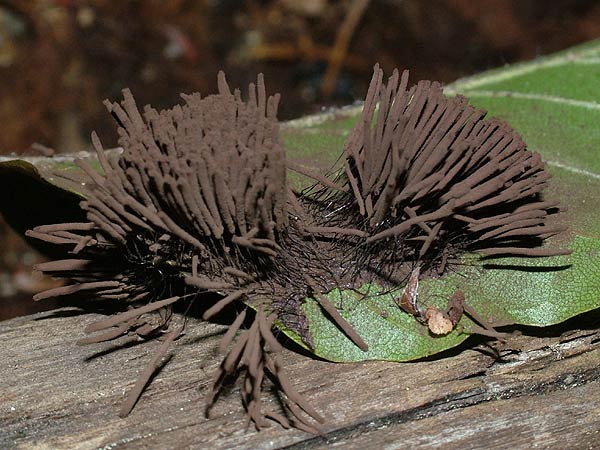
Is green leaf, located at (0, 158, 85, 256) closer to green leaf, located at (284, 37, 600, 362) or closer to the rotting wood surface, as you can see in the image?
the rotting wood surface

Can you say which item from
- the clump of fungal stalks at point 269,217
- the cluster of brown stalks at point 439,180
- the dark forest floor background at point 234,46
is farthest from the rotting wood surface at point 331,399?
the dark forest floor background at point 234,46

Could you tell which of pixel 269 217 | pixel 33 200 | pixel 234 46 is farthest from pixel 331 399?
pixel 234 46

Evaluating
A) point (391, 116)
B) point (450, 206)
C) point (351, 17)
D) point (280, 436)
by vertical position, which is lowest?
point (280, 436)

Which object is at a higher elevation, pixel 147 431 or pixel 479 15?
pixel 479 15

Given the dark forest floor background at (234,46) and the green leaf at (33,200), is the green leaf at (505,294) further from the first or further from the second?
the dark forest floor background at (234,46)

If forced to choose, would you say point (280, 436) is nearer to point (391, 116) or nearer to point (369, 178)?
point (369, 178)

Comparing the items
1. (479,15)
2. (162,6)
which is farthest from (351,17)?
(162,6)
